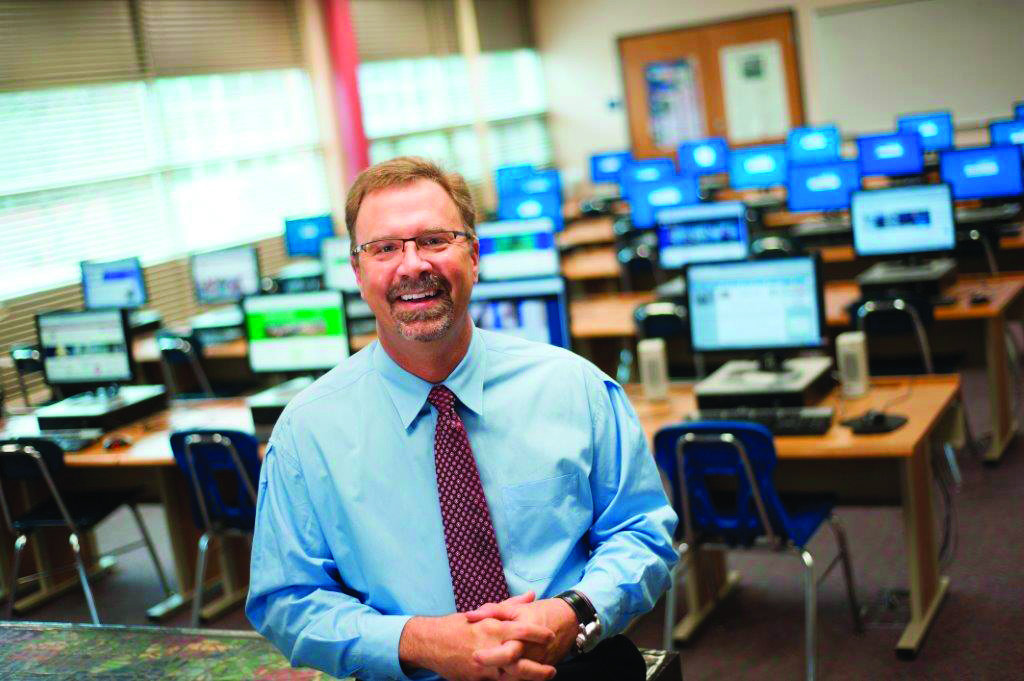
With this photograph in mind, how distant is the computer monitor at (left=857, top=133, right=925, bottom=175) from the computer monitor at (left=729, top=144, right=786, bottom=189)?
1.04 meters

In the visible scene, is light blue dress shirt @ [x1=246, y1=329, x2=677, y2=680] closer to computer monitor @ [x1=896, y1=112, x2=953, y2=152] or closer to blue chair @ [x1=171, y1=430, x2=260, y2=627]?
blue chair @ [x1=171, y1=430, x2=260, y2=627]

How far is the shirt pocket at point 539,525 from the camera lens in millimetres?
1845

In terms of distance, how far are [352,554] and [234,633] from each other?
0.47 meters

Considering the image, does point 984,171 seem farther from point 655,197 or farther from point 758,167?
point 758,167

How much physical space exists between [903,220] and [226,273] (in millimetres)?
4825

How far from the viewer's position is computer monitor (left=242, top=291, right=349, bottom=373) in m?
5.13

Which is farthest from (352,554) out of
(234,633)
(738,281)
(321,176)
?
(321,176)

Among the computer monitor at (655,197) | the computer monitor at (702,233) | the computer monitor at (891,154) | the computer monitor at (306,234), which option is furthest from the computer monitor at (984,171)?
the computer monitor at (306,234)

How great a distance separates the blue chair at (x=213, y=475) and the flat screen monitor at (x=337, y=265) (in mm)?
Answer: 3684

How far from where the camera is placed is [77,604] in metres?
5.42

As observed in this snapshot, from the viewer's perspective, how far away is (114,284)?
8.46 m

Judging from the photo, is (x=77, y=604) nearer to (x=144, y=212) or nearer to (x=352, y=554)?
(x=352, y=554)

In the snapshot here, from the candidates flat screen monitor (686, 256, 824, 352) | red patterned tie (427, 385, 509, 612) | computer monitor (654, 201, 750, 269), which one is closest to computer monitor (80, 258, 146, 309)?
computer monitor (654, 201, 750, 269)

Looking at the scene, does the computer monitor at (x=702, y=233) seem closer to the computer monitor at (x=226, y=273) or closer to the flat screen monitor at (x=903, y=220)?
the flat screen monitor at (x=903, y=220)
